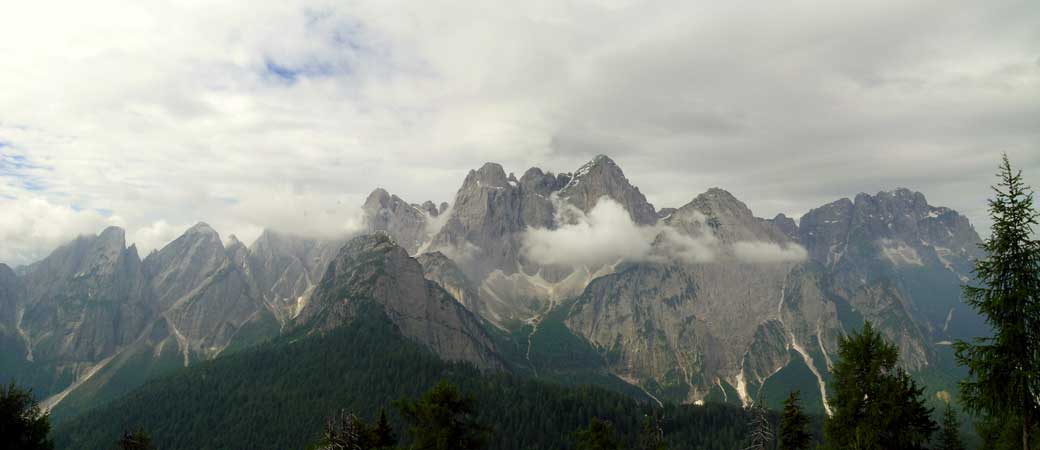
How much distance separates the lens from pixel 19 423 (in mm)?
40281

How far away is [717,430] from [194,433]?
532ft

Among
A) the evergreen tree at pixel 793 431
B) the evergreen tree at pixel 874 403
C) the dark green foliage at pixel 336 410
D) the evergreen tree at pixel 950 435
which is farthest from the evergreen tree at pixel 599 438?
the dark green foliage at pixel 336 410

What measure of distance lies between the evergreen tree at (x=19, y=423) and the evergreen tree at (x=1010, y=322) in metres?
55.1

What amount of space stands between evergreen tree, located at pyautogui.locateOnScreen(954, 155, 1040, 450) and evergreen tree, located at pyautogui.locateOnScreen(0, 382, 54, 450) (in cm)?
5513

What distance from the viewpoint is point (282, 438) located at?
6570 inches

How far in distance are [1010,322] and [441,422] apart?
29540mm

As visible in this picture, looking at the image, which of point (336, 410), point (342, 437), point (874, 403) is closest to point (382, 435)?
point (342, 437)

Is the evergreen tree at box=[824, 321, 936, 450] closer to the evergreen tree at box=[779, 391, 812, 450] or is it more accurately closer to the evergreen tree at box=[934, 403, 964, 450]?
the evergreen tree at box=[779, 391, 812, 450]

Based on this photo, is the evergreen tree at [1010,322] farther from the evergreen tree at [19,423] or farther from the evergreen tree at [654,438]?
the evergreen tree at [19,423]

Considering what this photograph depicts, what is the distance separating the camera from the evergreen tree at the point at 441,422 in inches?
1427

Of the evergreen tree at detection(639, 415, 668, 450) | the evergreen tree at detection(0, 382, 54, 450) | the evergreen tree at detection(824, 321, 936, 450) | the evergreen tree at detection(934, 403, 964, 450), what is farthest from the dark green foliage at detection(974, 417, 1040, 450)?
the evergreen tree at detection(0, 382, 54, 450)

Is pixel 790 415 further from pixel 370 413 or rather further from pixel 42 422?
pixel 370 413

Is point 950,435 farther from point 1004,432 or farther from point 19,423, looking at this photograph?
point 19,423

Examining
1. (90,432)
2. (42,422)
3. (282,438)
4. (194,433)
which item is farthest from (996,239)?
(90,432)
